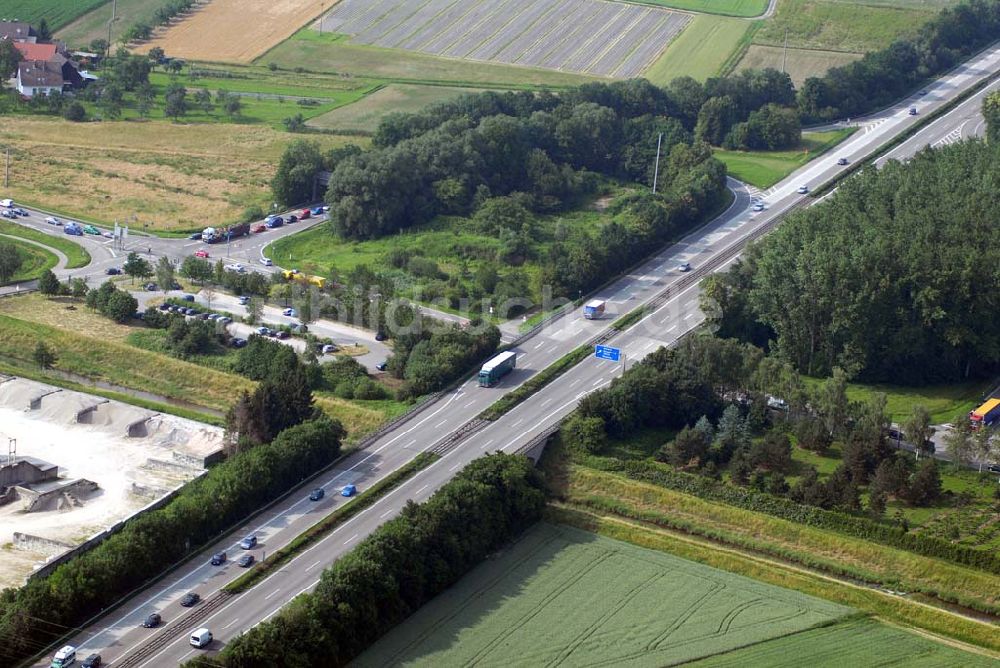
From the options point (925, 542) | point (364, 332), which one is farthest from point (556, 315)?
point (925, 542)

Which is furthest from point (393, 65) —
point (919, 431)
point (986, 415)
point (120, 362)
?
point (919, 431)

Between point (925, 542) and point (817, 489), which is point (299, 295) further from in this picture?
point (925, 542)

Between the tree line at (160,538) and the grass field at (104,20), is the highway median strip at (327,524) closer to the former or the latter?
the tree line at (160,538)

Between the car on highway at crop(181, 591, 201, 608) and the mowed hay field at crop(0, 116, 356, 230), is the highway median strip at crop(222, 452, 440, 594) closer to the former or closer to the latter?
the car on highway at crop(181, 591, 201, 608)

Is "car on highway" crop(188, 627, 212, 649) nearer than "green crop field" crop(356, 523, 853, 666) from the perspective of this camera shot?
Yes

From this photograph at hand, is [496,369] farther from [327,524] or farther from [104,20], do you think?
[104,20]

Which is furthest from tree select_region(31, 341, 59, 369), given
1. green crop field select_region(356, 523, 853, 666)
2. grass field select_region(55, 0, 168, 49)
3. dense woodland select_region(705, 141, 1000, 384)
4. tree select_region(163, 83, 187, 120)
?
grass field select_region(55, 0, 168, 49)

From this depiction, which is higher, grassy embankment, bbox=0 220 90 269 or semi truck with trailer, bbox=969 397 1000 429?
semi truck with trailer, bbox=969 397 1000 429

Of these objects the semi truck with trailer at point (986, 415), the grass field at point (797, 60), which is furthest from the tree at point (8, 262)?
the grass field at point (797, 60)
